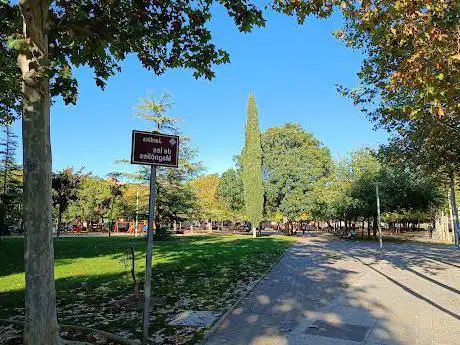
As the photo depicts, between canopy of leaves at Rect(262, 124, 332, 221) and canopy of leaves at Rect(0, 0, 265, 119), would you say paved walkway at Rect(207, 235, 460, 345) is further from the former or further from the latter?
canopy of leaves at Rect(262, 124, 332, 221)

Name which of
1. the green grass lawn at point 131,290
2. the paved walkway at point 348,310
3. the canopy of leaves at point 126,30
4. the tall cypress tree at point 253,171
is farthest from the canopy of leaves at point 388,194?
the canopy of leaves at point 126,30

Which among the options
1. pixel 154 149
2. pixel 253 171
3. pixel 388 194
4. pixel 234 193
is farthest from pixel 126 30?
pixel 234 193

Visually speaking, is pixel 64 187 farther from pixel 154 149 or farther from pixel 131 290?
pixel 154 149

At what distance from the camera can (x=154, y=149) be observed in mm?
5844

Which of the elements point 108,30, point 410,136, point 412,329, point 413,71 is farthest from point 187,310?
point 410,136

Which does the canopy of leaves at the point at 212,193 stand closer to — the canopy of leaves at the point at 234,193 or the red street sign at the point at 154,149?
the canopy of leaves at the point at 234,193

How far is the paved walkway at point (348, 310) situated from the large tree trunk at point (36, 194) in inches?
101

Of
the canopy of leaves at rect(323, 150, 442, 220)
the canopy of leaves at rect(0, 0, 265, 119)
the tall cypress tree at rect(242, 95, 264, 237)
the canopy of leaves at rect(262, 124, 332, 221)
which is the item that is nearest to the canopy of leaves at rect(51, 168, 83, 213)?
the tall cypress tree at rect(242, 95, 264, 237)

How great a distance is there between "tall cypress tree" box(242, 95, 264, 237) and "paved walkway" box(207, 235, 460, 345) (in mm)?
31319

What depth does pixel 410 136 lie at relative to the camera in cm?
1367

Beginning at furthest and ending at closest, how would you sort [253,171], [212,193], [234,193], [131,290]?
[212,193] < [234,193] < [253,171] < [131,290]

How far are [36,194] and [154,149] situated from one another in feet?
5.80

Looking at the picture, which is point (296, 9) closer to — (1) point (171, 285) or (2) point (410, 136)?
(1) point (171, 285)

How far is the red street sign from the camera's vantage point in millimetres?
5699
